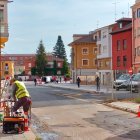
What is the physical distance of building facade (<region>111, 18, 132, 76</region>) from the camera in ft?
239

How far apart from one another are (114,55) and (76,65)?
90.0 ft

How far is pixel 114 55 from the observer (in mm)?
79438

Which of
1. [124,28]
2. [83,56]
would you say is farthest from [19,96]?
[83,56]

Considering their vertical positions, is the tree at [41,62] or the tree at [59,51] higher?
the tree at [59,51]

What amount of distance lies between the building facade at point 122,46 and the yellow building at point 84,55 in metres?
23.5

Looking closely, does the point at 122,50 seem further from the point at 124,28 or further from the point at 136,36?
the point at 136,36

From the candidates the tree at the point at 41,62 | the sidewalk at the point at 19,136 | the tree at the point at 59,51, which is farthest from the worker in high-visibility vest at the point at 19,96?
the tree at the point at 59,51

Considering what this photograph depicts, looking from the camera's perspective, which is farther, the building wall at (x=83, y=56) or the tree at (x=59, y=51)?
the tree at (x=59, y=51)

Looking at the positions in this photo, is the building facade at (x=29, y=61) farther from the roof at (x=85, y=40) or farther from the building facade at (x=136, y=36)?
the building facade at (x=136, y=36)

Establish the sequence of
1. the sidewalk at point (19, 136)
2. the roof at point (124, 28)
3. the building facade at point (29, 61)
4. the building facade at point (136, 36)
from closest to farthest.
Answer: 1. the sidewalk at point (19, 136)
2. the building facade at point (136, 36)
3. the roof at point (124, 28)
4. the building facade at point (29, 61)

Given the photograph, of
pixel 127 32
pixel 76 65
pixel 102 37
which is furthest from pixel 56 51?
pixel 127 32

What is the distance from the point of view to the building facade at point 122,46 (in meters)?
72.8

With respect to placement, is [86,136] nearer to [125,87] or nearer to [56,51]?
[125,87]

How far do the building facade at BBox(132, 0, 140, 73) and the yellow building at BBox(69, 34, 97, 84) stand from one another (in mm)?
33906
